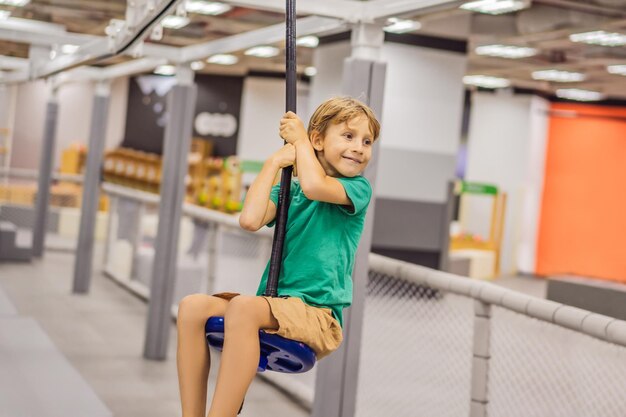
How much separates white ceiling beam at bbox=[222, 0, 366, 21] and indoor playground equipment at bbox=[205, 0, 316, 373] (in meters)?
1.64

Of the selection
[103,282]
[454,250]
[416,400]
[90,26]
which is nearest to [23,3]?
[90,26]

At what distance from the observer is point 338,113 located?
2217mm

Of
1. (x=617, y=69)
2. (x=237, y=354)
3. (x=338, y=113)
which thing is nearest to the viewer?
(x=237, y=354)

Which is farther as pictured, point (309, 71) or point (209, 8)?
point (309, 71)

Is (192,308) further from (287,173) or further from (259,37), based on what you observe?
(259,37)

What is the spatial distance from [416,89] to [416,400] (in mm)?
5850

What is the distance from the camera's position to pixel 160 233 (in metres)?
6.55

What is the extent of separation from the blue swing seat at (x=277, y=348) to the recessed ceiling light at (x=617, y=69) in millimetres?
11636

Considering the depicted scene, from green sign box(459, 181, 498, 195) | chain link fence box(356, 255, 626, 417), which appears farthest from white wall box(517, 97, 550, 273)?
chain link fence box(356, 255, 626, 417)

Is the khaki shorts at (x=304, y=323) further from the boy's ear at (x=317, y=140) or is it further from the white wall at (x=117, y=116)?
the white wall at (x=117, y=116)

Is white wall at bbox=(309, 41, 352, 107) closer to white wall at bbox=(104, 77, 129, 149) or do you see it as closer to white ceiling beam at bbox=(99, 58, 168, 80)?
white ceiling beam at bbox=(99, 58, 168, 80)

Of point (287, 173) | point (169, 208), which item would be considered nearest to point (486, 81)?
point (169, 208)

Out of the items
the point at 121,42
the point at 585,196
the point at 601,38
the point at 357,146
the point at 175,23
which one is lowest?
the point at 357,146

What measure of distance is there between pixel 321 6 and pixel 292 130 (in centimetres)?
165
